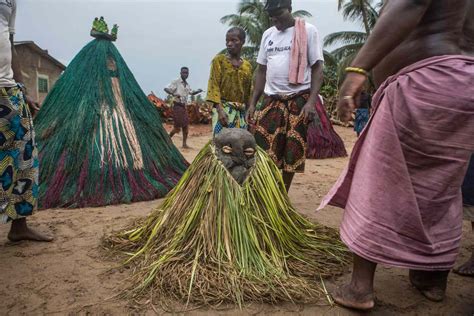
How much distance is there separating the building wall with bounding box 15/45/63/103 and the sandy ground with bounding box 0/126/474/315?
48.5ft

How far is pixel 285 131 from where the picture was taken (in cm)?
300

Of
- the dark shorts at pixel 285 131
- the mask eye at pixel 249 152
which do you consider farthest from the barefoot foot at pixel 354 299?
the dark shorts at pixel 285 131

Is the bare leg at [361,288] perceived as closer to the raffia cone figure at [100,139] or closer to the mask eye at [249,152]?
the mask eye at [249,152]

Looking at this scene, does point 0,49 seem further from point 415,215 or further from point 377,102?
point 415,215

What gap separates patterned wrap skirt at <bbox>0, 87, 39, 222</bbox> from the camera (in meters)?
2.26

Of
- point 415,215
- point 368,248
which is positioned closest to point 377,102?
point 415,215

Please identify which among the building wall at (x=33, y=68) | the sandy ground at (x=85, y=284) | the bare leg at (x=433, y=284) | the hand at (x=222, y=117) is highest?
the building wall at (x=33, y=68)

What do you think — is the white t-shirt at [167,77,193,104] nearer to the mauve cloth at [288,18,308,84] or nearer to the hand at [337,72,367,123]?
the mauve cloth at [288,18,308,84]

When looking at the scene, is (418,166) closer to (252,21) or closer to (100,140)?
(100,140)

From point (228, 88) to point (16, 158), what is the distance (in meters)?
2.08

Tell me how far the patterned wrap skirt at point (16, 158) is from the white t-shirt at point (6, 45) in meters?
0.06

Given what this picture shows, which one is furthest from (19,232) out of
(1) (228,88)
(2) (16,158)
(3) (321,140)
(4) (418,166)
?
(3) (321,140)

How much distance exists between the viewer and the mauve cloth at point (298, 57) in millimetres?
2881

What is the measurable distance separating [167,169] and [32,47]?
48.5 ft
